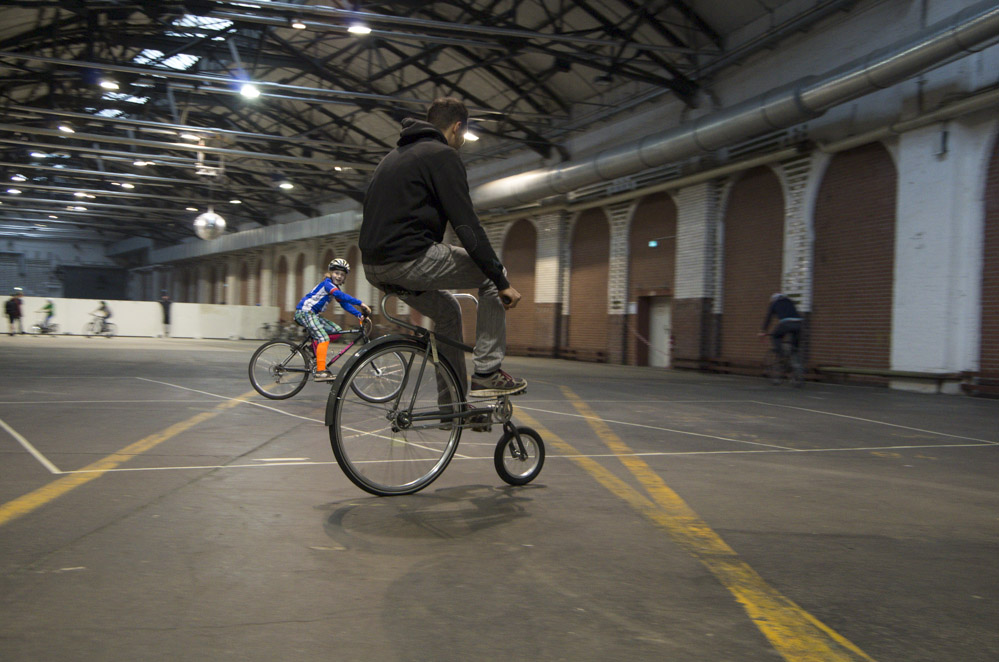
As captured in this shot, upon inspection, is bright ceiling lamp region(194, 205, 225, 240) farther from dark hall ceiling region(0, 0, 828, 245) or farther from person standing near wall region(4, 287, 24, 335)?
person standing near wall region(4, 287, 24, 335)

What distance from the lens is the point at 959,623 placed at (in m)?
2.55

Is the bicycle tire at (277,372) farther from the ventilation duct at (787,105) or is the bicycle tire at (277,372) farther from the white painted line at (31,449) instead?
the ventilation duct at (787,105)

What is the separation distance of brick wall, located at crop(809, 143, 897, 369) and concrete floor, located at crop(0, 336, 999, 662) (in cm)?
1115

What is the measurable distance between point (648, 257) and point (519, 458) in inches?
829

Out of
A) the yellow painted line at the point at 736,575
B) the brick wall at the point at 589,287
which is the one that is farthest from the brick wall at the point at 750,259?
the yellow painted line at the point at 736,575

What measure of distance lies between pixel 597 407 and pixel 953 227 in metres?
9.47

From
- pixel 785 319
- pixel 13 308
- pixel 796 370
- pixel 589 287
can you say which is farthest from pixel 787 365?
pixel 13 308

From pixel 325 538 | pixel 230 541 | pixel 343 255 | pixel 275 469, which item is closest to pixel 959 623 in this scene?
pixel 325 538

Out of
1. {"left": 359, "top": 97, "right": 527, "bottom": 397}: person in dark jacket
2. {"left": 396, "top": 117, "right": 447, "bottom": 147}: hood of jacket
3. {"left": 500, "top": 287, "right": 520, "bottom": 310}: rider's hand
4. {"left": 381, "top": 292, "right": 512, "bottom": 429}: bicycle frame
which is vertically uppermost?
{"left": 396, "top": 117, "right": 447, "bottom": 147}: hood of jacket

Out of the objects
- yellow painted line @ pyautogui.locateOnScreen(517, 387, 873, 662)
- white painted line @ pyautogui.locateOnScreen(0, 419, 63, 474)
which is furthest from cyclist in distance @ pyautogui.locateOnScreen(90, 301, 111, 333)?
yellow painted line @ pyautogui.locateOnScreen(517, 387, 873, 662)

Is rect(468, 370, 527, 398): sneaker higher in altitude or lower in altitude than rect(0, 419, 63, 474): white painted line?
higher

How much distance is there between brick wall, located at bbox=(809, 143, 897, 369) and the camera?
16.8 meters

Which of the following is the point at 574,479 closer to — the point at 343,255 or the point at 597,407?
the point at 597,407

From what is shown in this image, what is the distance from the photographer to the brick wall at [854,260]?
1675 centimetres
